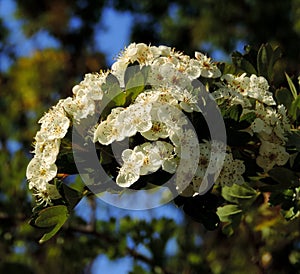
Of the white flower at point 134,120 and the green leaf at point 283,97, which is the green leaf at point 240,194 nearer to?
the green leaf at point 283,97

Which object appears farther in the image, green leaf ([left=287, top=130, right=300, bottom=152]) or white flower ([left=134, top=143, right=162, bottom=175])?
green leaf ([left=287, top=130, right=300, bottom=152])

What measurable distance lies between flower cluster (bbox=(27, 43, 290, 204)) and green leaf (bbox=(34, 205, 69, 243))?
3cm

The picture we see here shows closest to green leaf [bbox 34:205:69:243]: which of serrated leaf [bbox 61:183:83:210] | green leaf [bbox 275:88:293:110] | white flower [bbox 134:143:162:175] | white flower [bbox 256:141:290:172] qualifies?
serrated leaf [bbox 61:183:83:210]

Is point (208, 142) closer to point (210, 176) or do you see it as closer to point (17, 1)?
point (210, 176)

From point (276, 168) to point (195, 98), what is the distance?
23 centimetres

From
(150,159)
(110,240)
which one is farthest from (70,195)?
(110,240)

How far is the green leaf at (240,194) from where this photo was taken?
1509 millimetres

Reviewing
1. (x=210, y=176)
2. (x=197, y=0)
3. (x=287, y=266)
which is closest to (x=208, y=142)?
(x=210, y=176)

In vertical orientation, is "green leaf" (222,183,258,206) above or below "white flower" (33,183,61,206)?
below

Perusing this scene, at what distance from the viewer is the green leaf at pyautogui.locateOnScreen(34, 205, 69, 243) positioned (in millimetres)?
1270

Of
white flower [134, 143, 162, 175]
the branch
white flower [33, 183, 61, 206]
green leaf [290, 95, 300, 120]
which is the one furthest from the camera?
the branch

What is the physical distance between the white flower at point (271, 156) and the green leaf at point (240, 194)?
0.50 ft

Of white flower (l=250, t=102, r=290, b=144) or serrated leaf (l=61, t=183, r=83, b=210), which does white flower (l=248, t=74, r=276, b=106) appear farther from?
serrated leaf (l=61, t=183, r=83, b=210)

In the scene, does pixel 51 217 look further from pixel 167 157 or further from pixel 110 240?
pixel 110 240
